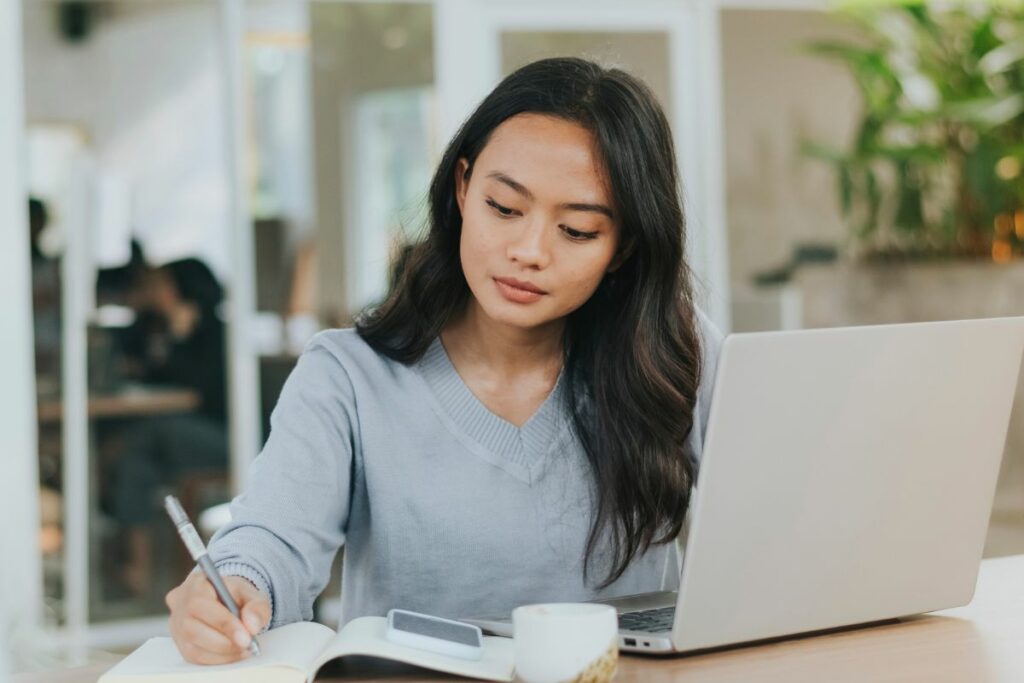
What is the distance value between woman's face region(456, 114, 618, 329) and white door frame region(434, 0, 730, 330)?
11.1ft

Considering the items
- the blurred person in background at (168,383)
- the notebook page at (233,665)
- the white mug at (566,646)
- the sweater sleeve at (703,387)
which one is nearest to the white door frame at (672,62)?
the blurred person in background at (168,383)

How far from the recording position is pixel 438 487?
1.68 metres

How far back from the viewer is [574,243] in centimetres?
162

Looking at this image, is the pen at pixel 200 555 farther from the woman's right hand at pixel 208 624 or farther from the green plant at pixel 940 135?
the green plant at pixel 940 135

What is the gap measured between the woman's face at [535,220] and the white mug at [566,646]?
549 mm

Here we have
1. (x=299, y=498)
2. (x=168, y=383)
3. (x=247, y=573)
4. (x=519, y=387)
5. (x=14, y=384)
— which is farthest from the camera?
(x=168, y=383)

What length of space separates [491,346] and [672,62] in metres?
3.95

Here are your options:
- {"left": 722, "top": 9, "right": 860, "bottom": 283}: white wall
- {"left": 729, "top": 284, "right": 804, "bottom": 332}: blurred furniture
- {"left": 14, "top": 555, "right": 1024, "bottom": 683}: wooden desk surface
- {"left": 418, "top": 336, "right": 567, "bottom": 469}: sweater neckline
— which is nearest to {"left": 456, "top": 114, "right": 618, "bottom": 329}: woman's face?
{"left": 418, "top": 336, "right": 567, "bottom": 469}: sweater neckline

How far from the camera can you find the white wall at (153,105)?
4508 millimetres

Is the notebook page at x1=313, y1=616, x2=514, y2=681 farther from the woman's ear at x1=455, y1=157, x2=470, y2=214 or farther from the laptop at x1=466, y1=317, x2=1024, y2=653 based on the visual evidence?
the woman's ear at x1=455, y1=157, x2=470, y2=214

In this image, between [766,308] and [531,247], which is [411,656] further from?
[766,308]

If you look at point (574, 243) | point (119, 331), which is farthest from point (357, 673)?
point (119, 331)

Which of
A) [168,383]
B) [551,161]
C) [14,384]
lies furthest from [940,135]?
[551,161]

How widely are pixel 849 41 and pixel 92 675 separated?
5.36 m
